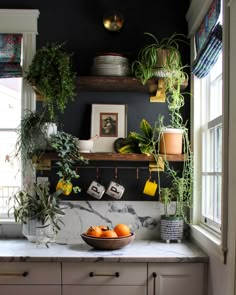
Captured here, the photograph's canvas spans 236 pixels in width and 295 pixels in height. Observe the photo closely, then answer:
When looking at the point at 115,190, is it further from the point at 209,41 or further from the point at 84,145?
the point at 209,41

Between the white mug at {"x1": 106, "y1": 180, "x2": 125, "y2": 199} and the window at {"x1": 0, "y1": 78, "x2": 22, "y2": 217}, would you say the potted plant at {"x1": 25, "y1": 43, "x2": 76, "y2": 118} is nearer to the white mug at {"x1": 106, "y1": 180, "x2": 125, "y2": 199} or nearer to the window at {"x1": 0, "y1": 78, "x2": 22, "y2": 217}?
the window at {"x1": 0, "y1": 78, "x2": 22, "y2": 217}

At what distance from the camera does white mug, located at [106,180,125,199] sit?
9.77 ft

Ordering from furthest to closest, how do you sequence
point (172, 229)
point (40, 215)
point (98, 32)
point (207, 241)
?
point (98, 32), point (172, 229), point (40, 215), point (207, 241)

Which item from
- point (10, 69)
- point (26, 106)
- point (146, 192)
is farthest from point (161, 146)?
point (10, 69)

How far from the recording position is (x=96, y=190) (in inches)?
117

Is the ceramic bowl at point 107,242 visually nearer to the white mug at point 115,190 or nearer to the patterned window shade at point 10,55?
the white mug at point 115,190

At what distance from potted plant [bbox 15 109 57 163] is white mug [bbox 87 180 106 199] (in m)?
0.44

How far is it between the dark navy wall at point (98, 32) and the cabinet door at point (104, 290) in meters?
1.12

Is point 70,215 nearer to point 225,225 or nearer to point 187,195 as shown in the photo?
point 187,195

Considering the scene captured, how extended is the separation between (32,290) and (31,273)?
0.34 ft

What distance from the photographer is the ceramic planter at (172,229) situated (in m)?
2.88

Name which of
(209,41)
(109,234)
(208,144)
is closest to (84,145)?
(109,234)

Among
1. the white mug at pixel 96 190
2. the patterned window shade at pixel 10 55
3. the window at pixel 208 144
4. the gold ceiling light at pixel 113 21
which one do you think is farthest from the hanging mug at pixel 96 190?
the gold ceiling light at pixel 113 21

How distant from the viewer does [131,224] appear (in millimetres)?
3037
